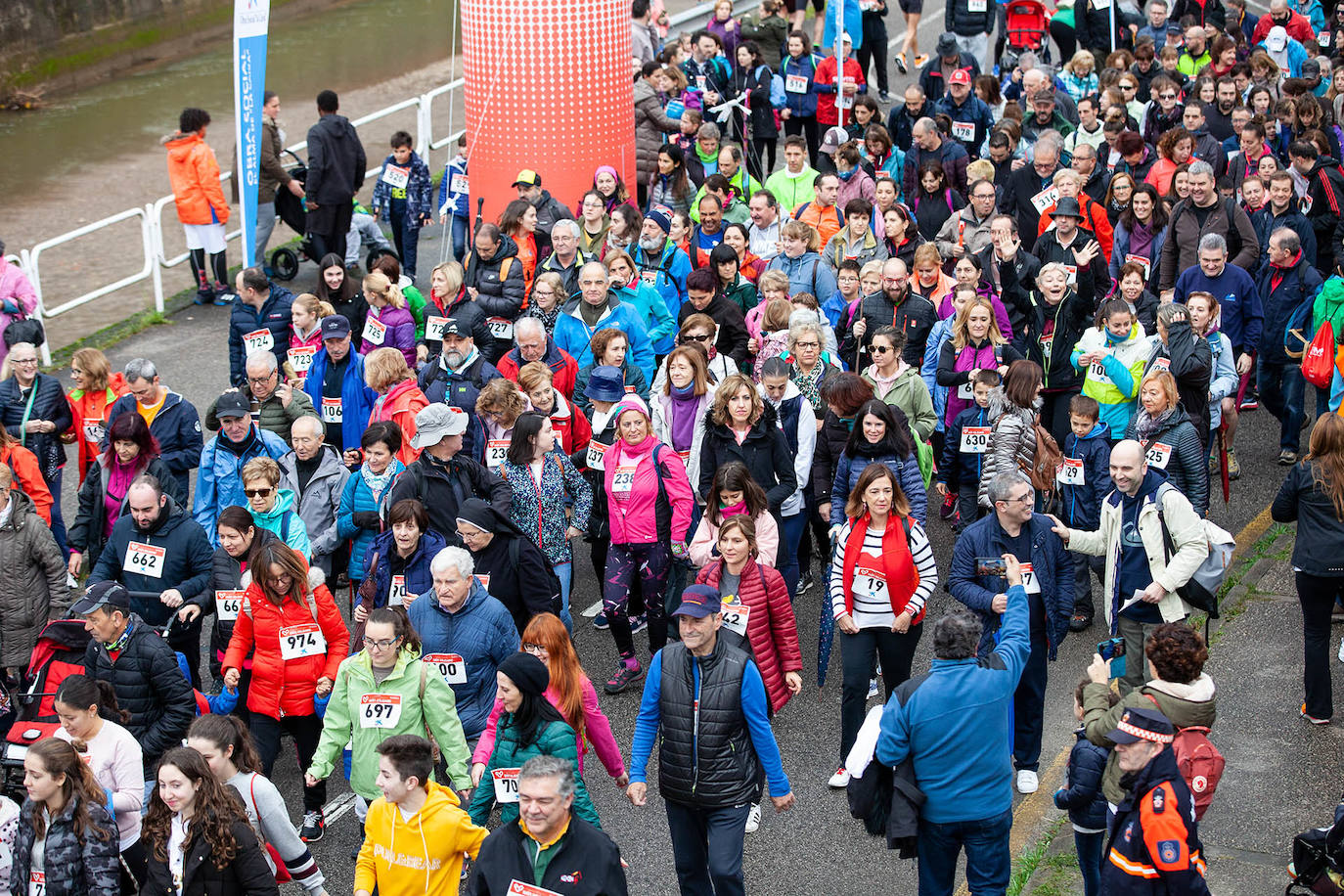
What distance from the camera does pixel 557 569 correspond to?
860cm

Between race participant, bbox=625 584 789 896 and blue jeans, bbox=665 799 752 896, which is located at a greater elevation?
race participant, bbox=625 584 789 896

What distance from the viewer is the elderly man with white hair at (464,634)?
22.5ft

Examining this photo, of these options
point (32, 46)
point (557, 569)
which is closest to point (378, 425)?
point (557, 569)

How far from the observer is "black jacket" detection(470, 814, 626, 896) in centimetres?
523

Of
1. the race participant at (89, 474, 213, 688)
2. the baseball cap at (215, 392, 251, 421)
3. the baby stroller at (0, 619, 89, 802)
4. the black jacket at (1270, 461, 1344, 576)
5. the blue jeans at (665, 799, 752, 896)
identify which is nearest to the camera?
the blue jeans at (665, 799, 752, 896)

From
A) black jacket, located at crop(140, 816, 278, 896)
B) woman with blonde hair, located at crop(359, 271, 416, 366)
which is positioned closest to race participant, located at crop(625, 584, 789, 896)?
black jacket, located at crop(140, 816, 278, 896)

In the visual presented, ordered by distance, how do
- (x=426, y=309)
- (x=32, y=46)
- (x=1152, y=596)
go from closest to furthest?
(x=1152, y=596), (x=426, y=309), (x=32, y=46)

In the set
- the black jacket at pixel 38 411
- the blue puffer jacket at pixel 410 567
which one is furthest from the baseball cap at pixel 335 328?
the blue puffer jacket at pixel 410 567

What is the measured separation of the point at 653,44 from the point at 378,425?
497 inches

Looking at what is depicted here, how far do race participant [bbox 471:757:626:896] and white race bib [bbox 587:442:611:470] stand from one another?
136 inches

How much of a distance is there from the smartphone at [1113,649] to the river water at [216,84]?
61.3 ft

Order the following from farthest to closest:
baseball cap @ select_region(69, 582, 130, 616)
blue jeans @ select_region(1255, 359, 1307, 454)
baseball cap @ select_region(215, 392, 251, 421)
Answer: blue jeans @ select_region(1255, 359, 1307, 454) < baseball cap @ select_region(215, 392, 251, 421) < baseball cap @ select_region(69, 582, 130, 616)

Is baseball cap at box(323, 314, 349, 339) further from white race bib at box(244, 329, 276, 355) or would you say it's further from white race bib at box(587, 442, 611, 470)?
white race bib at box(587, 442, 611, 470)

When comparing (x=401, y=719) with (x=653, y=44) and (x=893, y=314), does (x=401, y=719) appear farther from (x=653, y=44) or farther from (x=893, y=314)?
(x=653, y=44)
